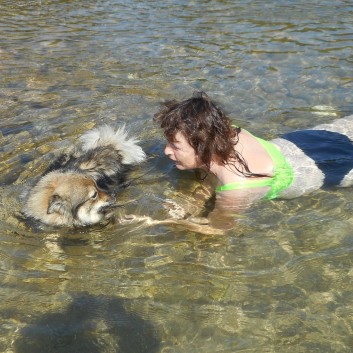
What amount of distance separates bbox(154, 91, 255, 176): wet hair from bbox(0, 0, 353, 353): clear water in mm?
679

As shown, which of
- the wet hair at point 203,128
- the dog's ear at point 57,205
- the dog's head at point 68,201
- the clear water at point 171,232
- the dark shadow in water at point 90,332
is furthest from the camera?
the dog's head at point 68,201

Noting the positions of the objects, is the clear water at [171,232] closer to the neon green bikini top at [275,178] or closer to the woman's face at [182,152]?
the neon green bikini top at [275,178]

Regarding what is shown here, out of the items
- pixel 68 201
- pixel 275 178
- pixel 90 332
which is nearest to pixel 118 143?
pixel 68 201

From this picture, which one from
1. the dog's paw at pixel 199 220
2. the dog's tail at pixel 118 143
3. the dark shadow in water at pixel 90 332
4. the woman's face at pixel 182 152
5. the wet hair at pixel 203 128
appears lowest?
the dark shadow in water at pixel 90 332

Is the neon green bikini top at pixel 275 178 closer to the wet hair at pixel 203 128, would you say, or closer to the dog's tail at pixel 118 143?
the wet hair at pixel 203 128

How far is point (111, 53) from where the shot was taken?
9695 mm

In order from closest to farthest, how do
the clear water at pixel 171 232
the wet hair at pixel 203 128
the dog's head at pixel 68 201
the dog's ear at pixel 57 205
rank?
the clear water at pixel 171 232 → the wet hair at pixel 203 128 → the dog's ear at pixel 57 205 → the dog's head at pixel 68 201

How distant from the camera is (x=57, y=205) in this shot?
15.8ft

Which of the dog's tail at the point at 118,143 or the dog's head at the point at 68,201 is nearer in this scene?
the dog's head at the point at 68,201

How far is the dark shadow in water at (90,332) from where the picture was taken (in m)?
3.34

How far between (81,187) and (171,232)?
102cm

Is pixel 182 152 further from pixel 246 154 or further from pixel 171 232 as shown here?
pixel 171 232

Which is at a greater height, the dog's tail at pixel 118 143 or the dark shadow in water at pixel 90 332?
the dog's tail at pixel 118 143

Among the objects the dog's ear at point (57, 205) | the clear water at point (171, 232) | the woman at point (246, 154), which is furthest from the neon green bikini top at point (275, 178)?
the dog's ear at point (57, 205)
